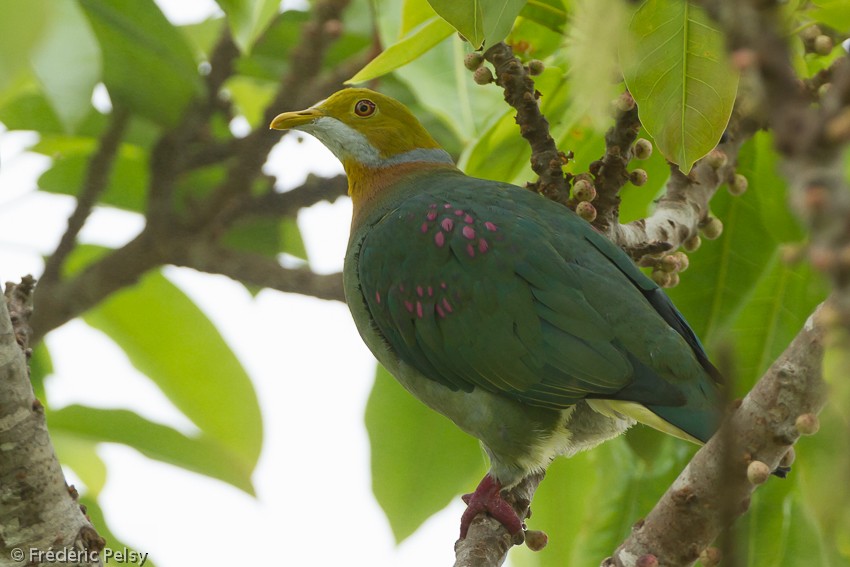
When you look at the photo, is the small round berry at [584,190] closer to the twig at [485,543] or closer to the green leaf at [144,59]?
the twig at [485,543]

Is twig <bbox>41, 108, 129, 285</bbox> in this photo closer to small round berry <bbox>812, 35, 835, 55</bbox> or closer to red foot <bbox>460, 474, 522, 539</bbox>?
red foot <bbox>460, 474, 522, 539</bbox>

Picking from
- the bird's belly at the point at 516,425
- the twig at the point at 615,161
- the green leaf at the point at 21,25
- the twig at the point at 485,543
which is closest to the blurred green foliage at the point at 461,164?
the green leaf at the point at 21,25

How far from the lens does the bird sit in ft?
7.47

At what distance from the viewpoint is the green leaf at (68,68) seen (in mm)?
2641

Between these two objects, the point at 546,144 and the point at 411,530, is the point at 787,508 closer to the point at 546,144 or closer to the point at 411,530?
the point at 411,530

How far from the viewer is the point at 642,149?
7.91 ft

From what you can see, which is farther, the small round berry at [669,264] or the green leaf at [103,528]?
the green leaf at [103,528]

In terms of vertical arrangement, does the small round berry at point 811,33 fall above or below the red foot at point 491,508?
above

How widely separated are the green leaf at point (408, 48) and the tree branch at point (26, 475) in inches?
35.6

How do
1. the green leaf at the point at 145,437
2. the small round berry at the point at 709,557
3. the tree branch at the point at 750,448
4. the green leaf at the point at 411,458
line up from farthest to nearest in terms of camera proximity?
the green leaf at the point at 145,437 < the green leaf at the point at 411,458 < the small round berry at the point at 709,557 < the tree branch at the point at 750,448

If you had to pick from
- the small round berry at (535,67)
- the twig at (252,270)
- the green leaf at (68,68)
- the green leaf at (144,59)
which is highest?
the green leaf at (144,59)

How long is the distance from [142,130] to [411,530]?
188 centimetres

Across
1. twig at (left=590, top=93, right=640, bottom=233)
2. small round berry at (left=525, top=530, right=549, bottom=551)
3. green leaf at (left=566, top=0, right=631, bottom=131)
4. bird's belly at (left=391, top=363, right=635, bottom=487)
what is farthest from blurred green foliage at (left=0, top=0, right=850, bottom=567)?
green leaf at (left=566, top=0, right=631, bottom=131)

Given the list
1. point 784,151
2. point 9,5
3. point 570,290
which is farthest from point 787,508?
point 784,151
